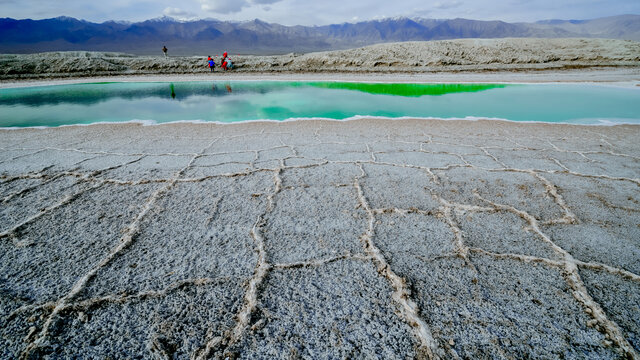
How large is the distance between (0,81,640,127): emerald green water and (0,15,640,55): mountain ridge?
2010 inches

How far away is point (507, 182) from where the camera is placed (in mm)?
2820

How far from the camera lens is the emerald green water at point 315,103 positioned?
7035 mm

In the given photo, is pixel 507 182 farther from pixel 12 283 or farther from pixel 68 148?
pixel 68 148

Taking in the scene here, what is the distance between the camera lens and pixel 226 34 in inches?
4508

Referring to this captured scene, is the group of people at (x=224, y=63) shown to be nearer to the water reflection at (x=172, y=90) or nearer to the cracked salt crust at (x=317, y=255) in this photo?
the water reflection at (x=172, y=90)

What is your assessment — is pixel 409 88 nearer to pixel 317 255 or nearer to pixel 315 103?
pixel 315 103

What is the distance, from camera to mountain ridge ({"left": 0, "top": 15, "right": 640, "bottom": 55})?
253 ft

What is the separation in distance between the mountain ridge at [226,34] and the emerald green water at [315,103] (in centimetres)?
5105

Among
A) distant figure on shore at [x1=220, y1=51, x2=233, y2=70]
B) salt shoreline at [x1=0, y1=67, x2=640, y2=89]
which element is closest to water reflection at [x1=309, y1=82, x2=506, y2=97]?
salt shoreline at [x1=0, y1=67, x2=640, y2=89]

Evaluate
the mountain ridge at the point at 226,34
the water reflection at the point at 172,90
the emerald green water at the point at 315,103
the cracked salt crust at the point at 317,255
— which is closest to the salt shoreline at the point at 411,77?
the water reflection at the point at 172,90

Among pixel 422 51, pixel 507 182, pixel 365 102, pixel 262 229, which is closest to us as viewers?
pixel 262 229

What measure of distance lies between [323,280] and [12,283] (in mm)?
1595

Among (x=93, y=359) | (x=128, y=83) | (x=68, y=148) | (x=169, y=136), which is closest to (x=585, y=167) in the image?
(x=93, y=359)

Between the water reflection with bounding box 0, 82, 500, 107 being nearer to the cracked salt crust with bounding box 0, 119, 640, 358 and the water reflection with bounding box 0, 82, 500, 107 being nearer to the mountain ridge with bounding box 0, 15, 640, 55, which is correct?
the cracked salt crust with bounding box 0, 119, 640, 358
